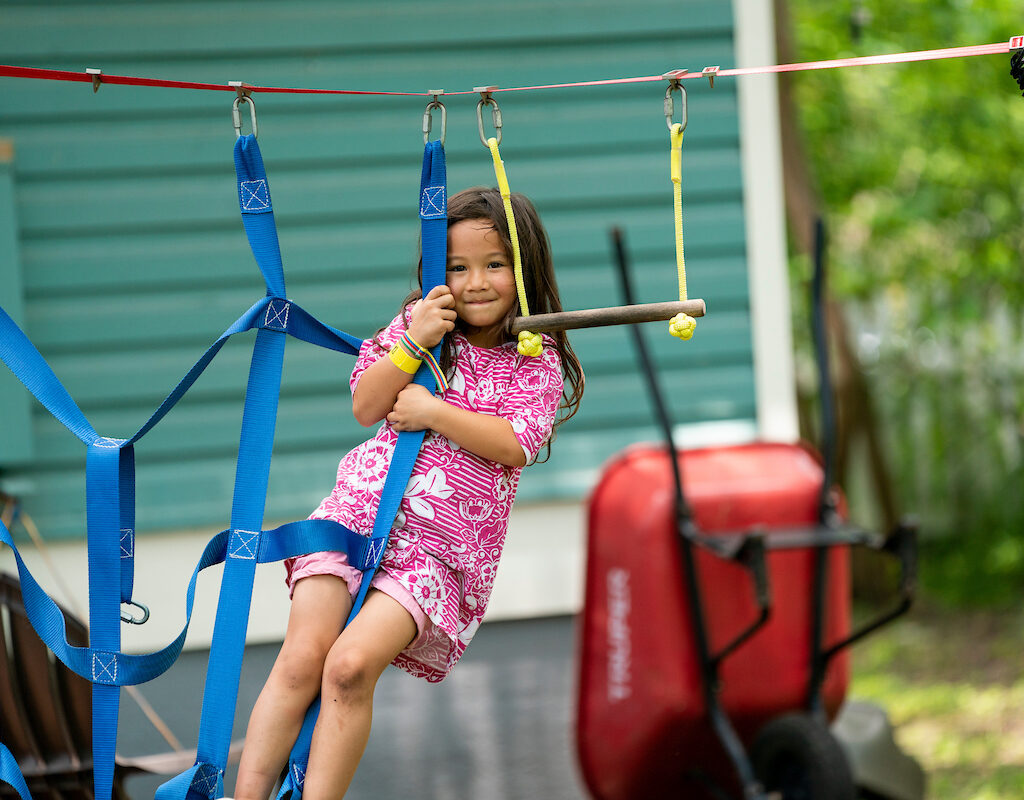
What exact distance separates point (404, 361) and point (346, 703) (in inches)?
18.2

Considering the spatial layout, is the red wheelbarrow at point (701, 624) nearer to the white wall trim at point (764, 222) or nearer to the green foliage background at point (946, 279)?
the white wall trim at point (764, 222)

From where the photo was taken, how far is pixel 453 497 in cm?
154

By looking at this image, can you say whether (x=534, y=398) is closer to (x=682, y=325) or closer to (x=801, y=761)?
(x=682, y=325)

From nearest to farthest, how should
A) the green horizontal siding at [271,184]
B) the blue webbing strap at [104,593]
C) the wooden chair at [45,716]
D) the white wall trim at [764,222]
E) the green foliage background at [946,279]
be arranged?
1. the blue webbing strap at [104,593]
2. the wooden chair at [45,716]
3. the green horizontal siding at [271,184]
4. the white wall trim at [764,222]
5. the green foliage background at [946,279]

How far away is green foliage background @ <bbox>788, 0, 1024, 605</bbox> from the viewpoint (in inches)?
260

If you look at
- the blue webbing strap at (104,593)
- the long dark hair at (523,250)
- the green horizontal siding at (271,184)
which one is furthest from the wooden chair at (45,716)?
the green horizontal siding at (271,184)

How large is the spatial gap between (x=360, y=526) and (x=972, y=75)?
263 inches

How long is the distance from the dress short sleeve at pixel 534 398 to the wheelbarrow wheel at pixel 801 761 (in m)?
1.97

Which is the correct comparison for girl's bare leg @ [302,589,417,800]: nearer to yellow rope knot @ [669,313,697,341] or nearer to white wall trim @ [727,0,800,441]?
yellow rope knot @ [669,313,697,341]

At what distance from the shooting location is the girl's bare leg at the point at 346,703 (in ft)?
4.66

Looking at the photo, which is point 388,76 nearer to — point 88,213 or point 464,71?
point 464,71

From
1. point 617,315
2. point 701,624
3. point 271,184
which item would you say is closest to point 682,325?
point 617,315

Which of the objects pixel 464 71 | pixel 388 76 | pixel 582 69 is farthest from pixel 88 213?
pixel 582 69

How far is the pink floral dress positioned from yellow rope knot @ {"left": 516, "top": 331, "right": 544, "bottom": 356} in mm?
111
